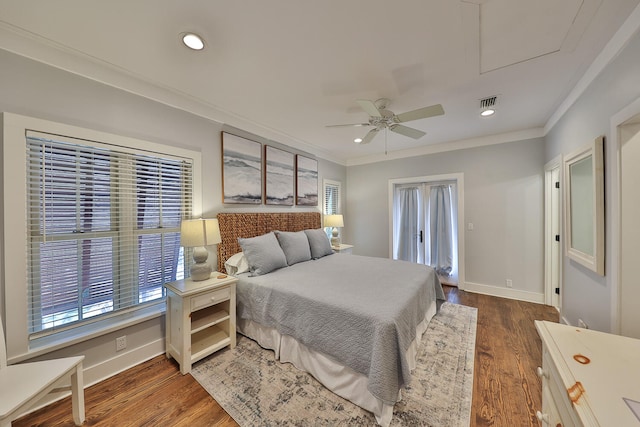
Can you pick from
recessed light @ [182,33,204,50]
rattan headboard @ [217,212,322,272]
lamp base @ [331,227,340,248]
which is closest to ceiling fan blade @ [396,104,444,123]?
recessed light @ [182,33,204,50]

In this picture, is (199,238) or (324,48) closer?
(324,48)

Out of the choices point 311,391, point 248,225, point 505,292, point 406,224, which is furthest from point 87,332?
point 505,292

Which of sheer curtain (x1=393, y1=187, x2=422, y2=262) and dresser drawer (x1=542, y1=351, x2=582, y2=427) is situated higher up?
sheer curtain (x1=393, y1=187, x2=422, y2=262)

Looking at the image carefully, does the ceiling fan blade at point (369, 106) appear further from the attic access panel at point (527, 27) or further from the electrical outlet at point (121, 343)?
the electrical outlet at point (121, 343)

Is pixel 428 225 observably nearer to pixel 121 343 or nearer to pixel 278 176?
pixel 278 176

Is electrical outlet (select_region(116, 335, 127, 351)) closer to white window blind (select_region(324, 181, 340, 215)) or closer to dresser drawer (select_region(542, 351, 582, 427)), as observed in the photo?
dresser drawer (select_region(542, 351, 582, 427))

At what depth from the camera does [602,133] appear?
1752 millimetres

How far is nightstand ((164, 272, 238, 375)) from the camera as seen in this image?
1.95 meters

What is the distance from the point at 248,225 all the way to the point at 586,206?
3.49 meters

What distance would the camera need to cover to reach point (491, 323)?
276 cm

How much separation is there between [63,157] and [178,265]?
4.16 ft

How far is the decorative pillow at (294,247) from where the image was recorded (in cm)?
300

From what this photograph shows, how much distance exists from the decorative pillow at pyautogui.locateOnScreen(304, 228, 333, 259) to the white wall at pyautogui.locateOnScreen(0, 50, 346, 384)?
1381 mm

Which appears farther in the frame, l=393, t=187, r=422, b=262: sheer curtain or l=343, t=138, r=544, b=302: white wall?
l=393, t=187, r=422, b=262: sheer curtain
